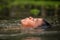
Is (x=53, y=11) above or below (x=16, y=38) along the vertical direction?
above

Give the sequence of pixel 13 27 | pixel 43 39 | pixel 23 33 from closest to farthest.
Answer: pixel 43 39 < pixel 23 33 < pixel 13 27

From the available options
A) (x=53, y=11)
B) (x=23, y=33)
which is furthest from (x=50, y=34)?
(x=53, y=11)

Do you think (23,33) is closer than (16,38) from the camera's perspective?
No

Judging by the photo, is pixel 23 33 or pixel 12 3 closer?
pixel 23 33

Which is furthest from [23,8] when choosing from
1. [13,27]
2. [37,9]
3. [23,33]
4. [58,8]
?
[23,33]

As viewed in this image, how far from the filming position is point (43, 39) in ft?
18.8

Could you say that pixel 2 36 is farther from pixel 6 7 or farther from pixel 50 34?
pixel 6 7

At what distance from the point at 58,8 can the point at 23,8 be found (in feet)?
5.76

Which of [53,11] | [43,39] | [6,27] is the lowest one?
[43,39]

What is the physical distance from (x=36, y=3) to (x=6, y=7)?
1652mm

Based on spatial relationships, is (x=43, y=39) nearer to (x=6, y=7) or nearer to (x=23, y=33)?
(x=23, y=33)

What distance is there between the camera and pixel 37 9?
15242 millimetres

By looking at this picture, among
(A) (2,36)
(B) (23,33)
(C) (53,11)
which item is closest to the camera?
(A) (2,36)

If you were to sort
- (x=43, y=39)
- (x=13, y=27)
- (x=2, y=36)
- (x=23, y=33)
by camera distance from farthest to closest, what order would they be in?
(x=13, y=27) < (x=23, y=33) < (x=2, y=36) < (x=43, y=39)
